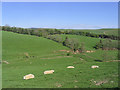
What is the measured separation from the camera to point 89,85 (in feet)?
37.1

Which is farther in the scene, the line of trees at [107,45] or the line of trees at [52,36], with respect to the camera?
the line of trees at [107,45]

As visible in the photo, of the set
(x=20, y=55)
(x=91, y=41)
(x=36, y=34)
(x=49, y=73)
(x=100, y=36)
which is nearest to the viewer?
(x=49, y=73)

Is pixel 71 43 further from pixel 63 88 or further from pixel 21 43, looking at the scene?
pixel 63 88

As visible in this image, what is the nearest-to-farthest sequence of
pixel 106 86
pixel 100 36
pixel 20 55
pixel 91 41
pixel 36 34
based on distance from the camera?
pixel 106 86, pixel 20 55, pixel 91 41, pixel 36 34, pixel 100 36

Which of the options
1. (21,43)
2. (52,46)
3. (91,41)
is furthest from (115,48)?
(21,43)

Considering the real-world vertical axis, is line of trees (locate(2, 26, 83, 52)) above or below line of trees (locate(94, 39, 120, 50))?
above

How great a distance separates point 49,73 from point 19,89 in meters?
5.60

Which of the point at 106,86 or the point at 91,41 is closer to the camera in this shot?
the point at 106,86

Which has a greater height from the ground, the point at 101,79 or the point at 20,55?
the point at 101,79

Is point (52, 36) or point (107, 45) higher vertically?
point (52, 36)

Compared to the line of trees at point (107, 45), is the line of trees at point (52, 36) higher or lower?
higher

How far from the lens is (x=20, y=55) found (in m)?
63.3

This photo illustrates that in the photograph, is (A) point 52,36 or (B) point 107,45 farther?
(A) point 52,36

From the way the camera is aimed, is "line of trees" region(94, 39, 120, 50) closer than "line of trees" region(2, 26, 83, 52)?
No
